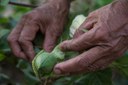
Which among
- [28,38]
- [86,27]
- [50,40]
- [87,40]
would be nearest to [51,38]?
[50,40]

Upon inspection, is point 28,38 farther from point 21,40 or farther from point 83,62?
point 83,62

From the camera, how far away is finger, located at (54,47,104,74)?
2.29 meters

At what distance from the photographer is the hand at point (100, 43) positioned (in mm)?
2301

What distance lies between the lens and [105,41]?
7.57 feet

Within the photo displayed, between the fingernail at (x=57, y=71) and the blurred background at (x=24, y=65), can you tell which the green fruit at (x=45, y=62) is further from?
the blurred background at (x=24, y=65)

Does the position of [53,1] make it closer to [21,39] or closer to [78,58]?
[21,39]

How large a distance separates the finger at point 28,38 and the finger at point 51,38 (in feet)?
0.22

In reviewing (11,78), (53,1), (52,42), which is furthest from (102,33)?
(11,78)

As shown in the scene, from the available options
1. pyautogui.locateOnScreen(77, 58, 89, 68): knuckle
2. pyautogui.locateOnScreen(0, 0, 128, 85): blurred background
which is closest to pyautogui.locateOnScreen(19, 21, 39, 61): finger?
pyautogui.locateOnScreen(0, 0, 128, 85): blurred background

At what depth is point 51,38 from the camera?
9.02 feet

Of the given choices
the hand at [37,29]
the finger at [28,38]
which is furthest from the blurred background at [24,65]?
the finger at [28,38]

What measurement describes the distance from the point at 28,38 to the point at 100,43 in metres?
0.55

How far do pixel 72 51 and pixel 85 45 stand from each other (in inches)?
4.1

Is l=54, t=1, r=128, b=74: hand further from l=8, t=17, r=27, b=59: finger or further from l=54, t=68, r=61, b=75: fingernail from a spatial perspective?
l=8, t=17, r=27, b=59: finger
